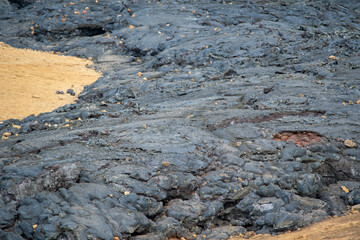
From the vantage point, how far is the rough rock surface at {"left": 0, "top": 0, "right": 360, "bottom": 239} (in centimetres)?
360

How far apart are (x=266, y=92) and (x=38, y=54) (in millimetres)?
7041

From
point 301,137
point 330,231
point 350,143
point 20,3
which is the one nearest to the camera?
point 330,231

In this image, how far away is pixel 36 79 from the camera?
859 cm

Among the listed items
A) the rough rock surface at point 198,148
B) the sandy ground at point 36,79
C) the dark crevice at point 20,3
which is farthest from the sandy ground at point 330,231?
the dark crevice at point 20,3

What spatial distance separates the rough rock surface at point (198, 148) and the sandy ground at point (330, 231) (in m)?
0.14

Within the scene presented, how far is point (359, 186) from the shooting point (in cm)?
444

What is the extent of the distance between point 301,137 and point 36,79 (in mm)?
6315

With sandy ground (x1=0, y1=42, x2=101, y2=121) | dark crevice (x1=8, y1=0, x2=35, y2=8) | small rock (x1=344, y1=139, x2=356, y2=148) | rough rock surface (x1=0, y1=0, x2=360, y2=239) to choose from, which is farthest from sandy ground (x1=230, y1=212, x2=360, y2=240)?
dark crevice (x1=8, y1=0, x2=35, y2=8)

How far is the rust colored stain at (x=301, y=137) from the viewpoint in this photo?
4.86 meters

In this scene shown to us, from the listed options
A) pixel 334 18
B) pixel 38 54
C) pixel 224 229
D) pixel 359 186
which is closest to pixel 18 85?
pixel 38 54

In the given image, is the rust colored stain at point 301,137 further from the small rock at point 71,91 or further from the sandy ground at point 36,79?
the small rock at point 71,91

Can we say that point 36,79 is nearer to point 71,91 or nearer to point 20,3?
point 71,91

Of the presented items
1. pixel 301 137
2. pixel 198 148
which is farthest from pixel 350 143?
pixel 198 148

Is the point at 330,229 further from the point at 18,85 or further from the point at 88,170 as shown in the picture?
the point at 18,85
